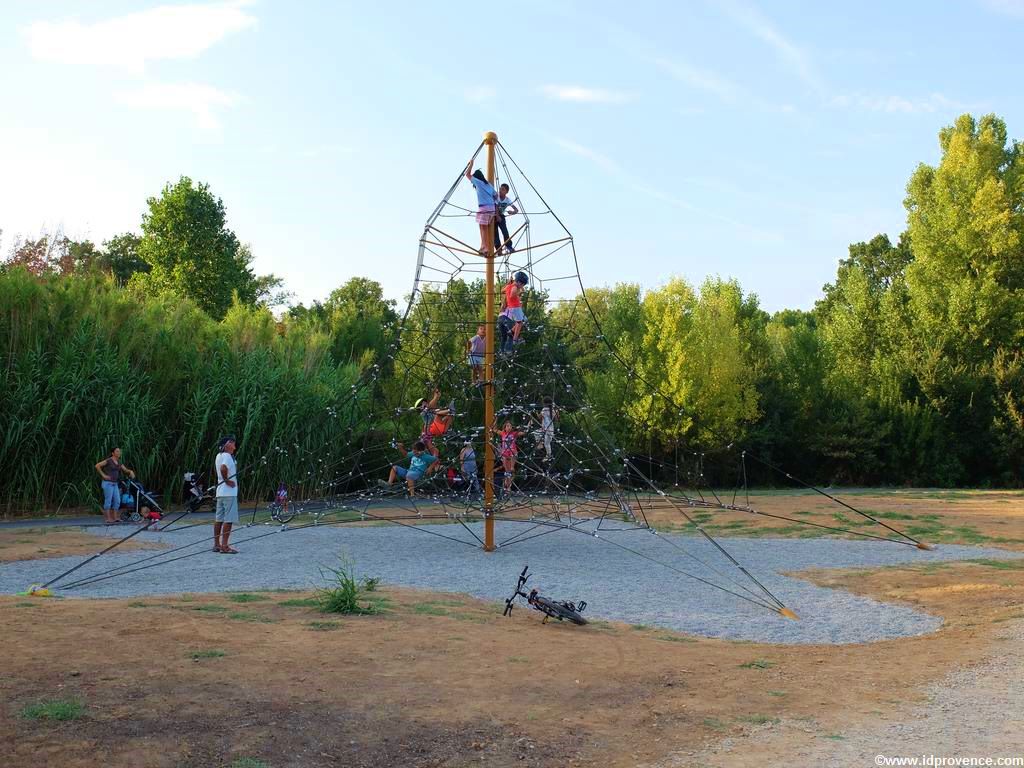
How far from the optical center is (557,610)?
7.80m

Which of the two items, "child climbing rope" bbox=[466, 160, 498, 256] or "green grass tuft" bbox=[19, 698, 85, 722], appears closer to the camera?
"green grass tuft" bbox=[19, 698, 85, 722]

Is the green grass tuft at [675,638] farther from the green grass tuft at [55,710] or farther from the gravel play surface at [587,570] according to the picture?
the green grass tuft at [55,710]

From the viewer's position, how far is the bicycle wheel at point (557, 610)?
777cm

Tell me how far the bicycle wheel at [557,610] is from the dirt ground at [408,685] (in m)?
0.12

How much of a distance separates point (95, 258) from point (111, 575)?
3647 cm

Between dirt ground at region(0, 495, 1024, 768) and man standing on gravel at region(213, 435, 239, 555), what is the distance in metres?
3.36

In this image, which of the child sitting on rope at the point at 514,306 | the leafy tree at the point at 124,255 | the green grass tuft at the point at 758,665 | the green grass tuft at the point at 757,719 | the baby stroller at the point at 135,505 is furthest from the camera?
the leafy tree at the point at 124,255

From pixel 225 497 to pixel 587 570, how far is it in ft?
15.2

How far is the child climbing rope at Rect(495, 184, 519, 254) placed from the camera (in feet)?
40.4

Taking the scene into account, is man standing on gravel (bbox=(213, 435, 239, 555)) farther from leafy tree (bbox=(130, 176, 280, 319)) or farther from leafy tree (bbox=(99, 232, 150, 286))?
leafy tree (bbox=(99, 232, 150, 286))

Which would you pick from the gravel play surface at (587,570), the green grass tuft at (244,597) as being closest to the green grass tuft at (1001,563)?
the gravel play surface at (587,570)

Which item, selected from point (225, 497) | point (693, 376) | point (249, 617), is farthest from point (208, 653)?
point (693, 376)

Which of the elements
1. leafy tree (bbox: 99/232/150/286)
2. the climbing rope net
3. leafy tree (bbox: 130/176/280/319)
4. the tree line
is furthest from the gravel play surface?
leafy tree (bbox: 99/232/150/286)

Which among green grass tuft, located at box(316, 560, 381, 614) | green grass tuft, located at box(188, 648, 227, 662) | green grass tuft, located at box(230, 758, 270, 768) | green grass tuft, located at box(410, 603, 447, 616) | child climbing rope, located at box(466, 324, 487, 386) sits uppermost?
child climbing rope, located at box(466, 324, 487, 386)
